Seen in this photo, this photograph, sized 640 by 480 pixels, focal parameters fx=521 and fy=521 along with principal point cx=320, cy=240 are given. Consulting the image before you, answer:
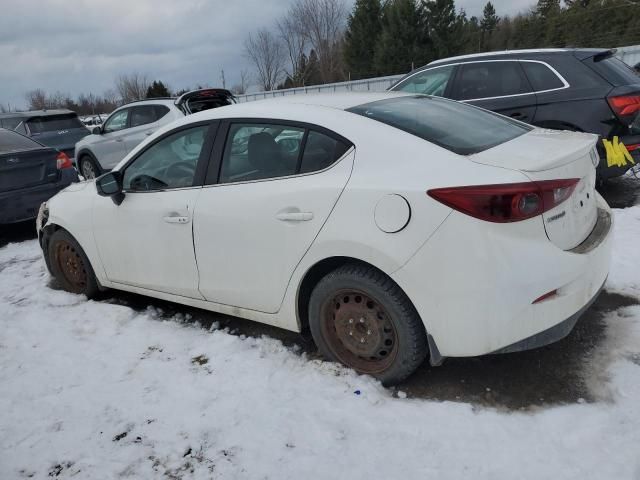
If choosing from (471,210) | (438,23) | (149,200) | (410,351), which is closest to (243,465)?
(410,351)

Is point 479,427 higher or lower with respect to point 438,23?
lower

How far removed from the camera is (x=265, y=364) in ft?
10.3

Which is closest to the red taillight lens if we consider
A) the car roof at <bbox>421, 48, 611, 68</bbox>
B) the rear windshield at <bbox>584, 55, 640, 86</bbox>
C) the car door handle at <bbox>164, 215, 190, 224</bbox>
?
the rear windshield at <bbox>584, 55, 640, 86</bbox>

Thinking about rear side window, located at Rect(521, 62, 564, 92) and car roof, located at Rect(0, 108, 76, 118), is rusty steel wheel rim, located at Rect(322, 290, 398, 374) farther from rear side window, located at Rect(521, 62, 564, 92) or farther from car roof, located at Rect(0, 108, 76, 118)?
car roof, located at Rect(0, 108, 76, 118)

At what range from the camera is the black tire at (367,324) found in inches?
103

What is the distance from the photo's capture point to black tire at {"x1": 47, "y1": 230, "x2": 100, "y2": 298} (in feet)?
14.2

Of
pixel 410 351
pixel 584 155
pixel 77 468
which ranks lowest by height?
pixel 77 468

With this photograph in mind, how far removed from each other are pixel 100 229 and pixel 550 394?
3.26 meters

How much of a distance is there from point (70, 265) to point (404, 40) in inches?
1407

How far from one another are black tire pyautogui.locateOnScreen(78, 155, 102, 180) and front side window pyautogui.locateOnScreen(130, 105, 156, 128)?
52.2 inches

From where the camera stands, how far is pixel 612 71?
5.53 metres

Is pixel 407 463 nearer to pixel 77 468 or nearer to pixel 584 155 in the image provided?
pixel 77 468

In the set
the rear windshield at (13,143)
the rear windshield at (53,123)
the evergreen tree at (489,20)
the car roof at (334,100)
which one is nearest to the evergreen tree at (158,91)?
the evergreen tree at (489,20)

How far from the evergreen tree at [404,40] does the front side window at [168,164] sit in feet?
114
